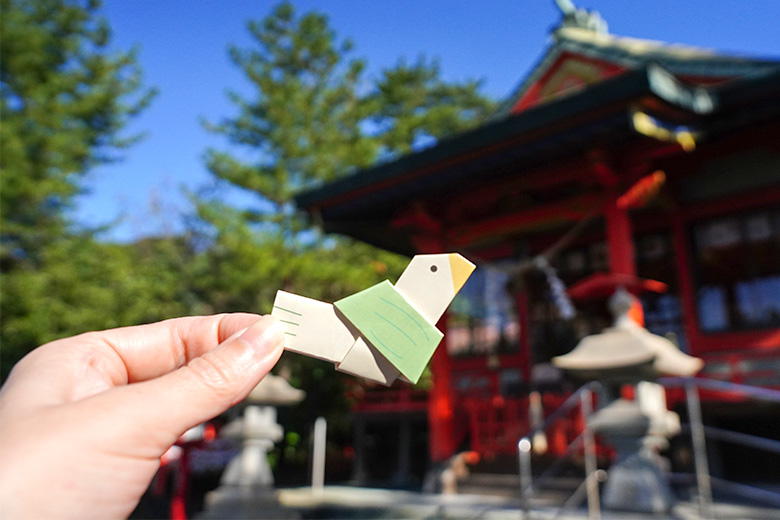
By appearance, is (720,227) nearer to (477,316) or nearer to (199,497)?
(477,316)

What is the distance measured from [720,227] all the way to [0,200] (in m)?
12.5

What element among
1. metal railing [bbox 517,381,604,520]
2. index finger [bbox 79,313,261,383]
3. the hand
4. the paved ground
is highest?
index finger [bbox 79,313,261,383]

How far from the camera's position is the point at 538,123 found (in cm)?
590

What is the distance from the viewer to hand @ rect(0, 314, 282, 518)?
766mm

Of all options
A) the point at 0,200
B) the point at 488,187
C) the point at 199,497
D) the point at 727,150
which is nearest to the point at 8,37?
the point at 0,200

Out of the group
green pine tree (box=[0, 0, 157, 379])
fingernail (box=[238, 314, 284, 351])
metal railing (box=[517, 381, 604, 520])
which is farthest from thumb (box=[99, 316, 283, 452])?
green pine tree (box=[0, 0, 157, 379])

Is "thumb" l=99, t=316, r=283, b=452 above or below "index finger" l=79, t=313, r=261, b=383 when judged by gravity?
below

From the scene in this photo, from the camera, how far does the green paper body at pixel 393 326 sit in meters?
1.05

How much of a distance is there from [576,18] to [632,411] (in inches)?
347

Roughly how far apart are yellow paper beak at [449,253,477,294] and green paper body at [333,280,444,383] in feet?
0.32

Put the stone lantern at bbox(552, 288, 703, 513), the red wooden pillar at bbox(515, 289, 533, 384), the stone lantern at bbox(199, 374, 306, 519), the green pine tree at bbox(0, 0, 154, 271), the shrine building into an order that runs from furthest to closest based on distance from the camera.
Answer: the green pine tree at bbox(0, 0, 154, 271) < the red wooden pillar at bbox(515, 289, 533, 384) < the shrine building < the stone lantern at bbox(199, 374, 306, 519) < the stone lantern at bbox(552, 288, 703, 513)

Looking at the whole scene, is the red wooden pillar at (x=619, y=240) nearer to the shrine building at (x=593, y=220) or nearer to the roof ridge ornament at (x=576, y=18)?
the shrine building at (x=593, y=220)

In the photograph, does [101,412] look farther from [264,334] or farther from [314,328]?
[314,328]

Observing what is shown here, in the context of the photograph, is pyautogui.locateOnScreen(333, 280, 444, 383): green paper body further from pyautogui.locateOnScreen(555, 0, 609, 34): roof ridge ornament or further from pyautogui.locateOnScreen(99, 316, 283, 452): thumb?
pyautogui.locateOnScreen(555, 0, 609, 34): roof ridge ornament
